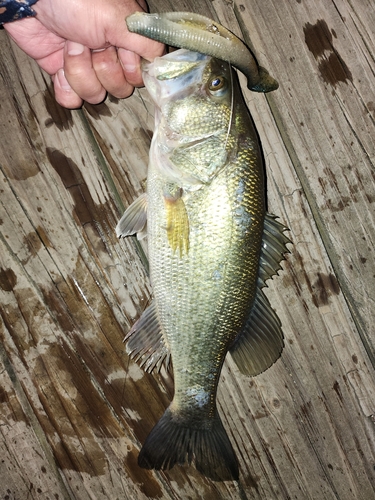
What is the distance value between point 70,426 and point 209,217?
1.42 m

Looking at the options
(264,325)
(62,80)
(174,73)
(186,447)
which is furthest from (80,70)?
(186,447)

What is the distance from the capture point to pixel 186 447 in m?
1.90

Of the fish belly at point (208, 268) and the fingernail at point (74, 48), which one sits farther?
the fingernail at point (74, 48)

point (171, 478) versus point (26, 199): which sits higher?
point (26, 199)

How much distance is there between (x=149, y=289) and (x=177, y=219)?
66cm

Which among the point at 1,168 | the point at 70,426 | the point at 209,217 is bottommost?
the point at 70,426

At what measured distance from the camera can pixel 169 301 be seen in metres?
1.71

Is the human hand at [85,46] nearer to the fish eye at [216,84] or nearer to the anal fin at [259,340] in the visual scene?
the fish eye at [216,84]

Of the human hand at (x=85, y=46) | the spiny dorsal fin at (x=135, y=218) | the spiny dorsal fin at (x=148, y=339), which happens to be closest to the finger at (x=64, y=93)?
the human hand at (x=85, y=46)

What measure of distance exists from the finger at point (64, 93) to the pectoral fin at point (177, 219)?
2.67ft

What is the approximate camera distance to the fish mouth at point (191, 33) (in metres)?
1.30

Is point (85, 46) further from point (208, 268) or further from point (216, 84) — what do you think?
point (208, 268)

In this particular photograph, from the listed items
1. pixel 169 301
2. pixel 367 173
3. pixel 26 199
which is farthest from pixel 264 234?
pixel 26 199

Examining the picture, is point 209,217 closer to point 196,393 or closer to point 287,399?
point 196,393
